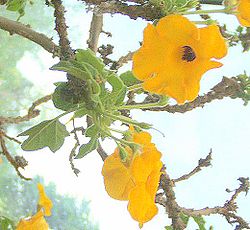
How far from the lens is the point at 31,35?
584 millimetres

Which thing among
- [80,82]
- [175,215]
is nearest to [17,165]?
[175,215]

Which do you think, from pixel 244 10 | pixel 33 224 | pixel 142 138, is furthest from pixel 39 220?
pixel 244 10

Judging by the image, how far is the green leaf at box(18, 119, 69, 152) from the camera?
518 millimetres

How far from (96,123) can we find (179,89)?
0.07 meters

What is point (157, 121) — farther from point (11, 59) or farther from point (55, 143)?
point (55, 143)

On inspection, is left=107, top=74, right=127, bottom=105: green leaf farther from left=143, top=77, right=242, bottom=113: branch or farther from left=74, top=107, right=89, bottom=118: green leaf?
left=143, top=77, right=242, bottom=113: branch

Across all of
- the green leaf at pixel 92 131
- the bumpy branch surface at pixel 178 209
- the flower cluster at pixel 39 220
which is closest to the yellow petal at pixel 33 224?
the flower cluster at pixel 39 220

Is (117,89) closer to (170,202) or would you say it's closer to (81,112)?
(81,112)

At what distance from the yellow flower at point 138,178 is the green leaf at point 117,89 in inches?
1.5

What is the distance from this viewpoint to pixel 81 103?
478 mm

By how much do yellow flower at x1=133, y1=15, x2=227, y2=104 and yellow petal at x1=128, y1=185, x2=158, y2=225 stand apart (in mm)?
75

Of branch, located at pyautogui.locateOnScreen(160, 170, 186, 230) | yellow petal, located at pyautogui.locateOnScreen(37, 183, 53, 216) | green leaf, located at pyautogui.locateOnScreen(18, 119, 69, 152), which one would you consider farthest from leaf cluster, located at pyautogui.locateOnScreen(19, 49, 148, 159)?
yellow petal, located at pyautogui.locateOnScreen(37, 183, 53, 216)

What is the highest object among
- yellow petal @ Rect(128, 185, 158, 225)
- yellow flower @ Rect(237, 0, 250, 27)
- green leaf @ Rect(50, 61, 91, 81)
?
yellow flower @ Rect(237, 0, 250, 27)

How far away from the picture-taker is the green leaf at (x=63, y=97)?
1.53 ft
